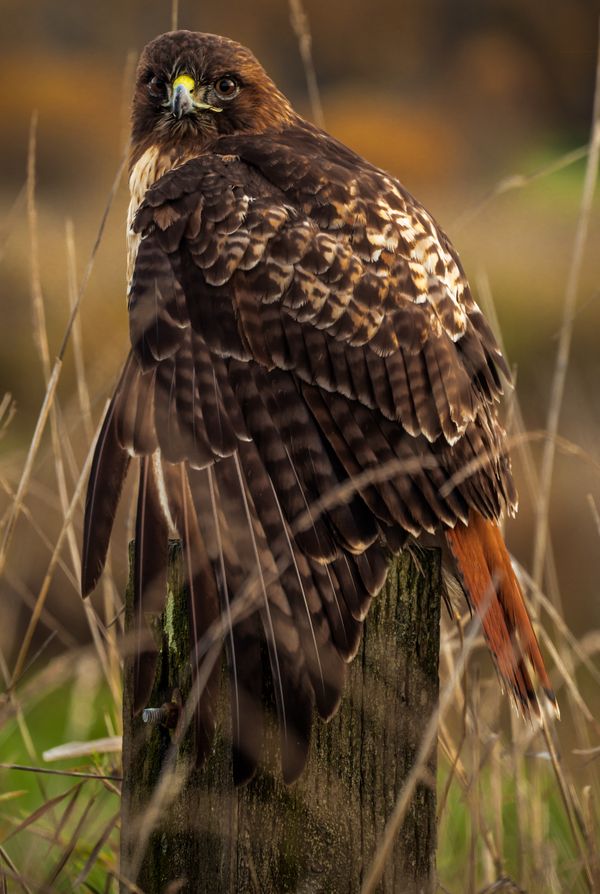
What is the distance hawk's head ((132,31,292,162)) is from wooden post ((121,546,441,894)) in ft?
5.28

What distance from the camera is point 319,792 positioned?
75.4 inches

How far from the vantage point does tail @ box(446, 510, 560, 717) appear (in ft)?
7.96

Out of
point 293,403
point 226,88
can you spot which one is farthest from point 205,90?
point 293,403

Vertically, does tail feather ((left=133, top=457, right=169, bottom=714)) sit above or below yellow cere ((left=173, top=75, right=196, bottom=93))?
below

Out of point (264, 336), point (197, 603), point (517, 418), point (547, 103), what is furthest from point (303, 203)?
point (547, 103)

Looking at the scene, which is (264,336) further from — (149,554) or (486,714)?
(486,714)

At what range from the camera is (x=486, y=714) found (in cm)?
296

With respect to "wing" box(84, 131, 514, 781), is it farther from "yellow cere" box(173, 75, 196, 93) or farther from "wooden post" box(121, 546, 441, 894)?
"yellow cere" box(173, 75, 196, 93)

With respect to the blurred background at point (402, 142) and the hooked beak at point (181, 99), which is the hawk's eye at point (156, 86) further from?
the blurred background at point (402, 142)

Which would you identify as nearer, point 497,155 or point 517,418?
point 517,418

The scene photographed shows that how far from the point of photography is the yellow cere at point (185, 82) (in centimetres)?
320

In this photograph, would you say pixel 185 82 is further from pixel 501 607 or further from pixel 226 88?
pixel 501 607

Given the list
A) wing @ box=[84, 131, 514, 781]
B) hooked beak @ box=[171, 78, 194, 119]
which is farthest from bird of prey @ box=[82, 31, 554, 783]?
hooked beak @ box=[171, 78, 194, 119]

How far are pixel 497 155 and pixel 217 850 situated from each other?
9.82m
